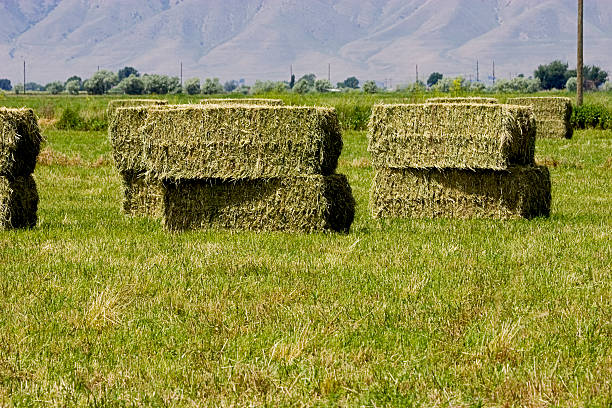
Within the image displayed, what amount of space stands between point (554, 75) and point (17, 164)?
7269 inches

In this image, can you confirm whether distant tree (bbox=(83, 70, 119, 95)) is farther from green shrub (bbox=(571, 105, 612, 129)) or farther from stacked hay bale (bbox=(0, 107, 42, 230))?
stacked hay bale (bbox=(0, 107, 42, 230))

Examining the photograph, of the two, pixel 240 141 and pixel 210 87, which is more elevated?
pixel 210 87

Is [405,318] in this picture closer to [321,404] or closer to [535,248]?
[321,404]

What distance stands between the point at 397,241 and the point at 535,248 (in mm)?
1557

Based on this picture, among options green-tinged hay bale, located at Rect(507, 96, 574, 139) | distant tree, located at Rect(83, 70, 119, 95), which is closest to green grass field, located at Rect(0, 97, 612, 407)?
green-tinged hay bale, located at Rect(507, 96, 574, 139)

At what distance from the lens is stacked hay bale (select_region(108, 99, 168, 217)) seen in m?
13.6

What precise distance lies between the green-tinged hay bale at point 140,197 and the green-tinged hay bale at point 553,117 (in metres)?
20.8

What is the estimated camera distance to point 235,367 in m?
5.73

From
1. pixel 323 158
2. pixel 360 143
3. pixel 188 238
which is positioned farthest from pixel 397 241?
pixel 360 143

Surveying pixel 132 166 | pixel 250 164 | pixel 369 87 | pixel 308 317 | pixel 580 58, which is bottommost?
pixel 308 317

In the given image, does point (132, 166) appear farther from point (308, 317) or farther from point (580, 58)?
point (580, 58)

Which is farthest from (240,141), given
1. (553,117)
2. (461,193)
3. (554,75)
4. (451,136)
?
(554,75)

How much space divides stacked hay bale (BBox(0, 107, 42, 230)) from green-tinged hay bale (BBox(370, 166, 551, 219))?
4.87 metres

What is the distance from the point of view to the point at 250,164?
1118 cm
